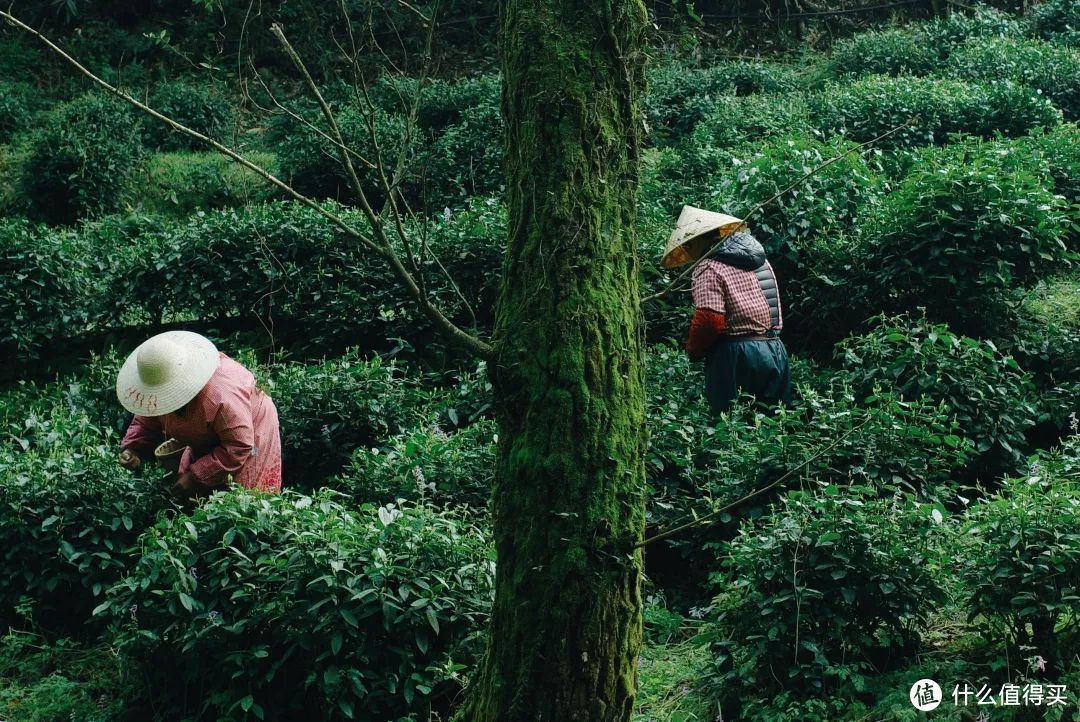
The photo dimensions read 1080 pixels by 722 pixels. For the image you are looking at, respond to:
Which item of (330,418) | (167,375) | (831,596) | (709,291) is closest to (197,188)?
(330,418)

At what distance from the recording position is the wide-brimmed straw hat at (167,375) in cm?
570

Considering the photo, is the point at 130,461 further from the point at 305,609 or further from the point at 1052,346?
the point at 1052,346

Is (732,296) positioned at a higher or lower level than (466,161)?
lower

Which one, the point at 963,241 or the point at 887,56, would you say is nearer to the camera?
the point at 963,241

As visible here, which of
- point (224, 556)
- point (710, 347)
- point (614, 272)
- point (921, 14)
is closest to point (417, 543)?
point (224, 556)

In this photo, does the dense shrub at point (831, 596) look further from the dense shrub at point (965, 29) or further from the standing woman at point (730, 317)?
the dense shrub at point (965, 29)

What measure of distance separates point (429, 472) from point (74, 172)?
9357mm

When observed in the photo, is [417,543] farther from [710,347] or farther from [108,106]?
[108,106]

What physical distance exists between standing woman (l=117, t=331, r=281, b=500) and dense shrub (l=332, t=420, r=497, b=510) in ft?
1.66

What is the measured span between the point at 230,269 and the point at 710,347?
4635 millimetres

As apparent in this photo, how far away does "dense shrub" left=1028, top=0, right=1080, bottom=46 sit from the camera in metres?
15.7

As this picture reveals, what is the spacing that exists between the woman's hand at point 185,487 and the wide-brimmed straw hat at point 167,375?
1.18ft

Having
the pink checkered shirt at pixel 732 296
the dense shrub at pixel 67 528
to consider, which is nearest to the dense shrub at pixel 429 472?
the dense shrub at pixel 67 528

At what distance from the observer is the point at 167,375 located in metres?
5.71
